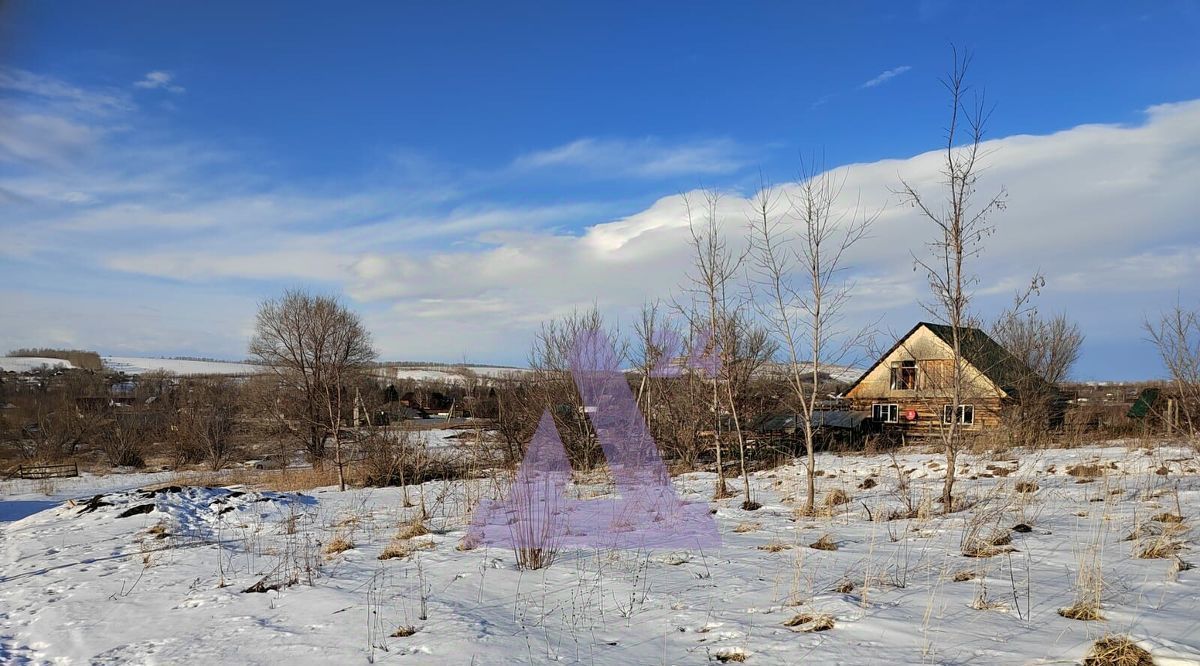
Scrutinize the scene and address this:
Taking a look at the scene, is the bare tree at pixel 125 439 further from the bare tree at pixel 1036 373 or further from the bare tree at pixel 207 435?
the bare tree at pixel 1036 373

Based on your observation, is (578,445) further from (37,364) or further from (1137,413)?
(37,364)

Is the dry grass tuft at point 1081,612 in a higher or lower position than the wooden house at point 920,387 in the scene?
lower

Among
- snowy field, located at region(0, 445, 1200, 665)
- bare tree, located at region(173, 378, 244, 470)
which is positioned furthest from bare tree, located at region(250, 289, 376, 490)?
snowy field, located at region(0, 445, 1200, 665)

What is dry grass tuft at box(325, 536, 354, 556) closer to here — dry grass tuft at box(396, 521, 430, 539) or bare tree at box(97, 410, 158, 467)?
Answer: dry grass tuft at box(396, 521, 430, 539)

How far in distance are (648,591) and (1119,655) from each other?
3.10 m

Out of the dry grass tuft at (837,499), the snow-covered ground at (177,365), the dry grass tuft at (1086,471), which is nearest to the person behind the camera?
the dry grass tuft at (837,499)

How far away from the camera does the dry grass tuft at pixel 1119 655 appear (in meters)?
3.45

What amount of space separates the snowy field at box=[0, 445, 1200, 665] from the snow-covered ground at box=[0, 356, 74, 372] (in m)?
113

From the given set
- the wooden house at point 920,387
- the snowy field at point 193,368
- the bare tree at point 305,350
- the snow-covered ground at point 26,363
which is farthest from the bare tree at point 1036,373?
the snow-covered ground at point 26,363

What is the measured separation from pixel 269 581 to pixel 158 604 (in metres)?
0.87

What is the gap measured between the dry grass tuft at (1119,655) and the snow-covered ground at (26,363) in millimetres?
121287

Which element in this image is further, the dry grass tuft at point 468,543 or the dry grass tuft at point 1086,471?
the dry grass tuft at point 1086,471

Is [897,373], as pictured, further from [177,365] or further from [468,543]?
[177,365]

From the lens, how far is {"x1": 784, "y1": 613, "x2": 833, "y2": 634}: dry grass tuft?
14.5 feet
